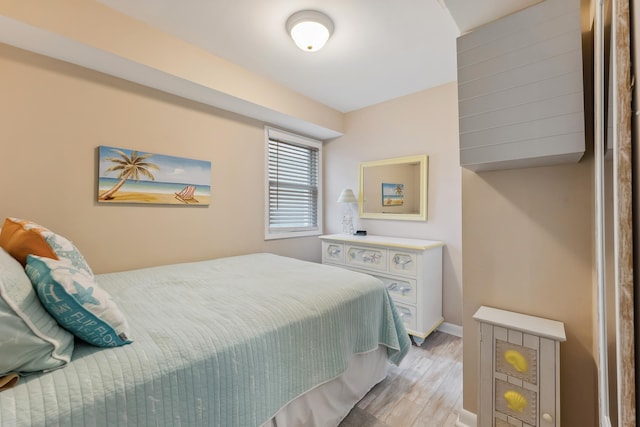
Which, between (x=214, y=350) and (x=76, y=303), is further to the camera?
(x=214, y=350)

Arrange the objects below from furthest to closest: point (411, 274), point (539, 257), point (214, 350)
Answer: point (411, 274), point (539, 257), point (214, 350)

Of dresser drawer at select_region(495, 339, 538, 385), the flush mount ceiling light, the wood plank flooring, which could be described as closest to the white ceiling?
the flush mount ceiling light

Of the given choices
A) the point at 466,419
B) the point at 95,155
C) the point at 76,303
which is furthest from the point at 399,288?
the point at 95,155

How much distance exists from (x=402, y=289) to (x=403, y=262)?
0.26 m

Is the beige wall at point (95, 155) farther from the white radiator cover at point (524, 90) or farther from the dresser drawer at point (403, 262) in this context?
the white radiator cover at point (524, 90)

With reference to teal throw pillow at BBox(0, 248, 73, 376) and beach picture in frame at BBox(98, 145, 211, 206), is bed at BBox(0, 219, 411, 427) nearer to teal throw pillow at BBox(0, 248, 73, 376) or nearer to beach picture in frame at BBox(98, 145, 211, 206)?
teal throw pillow at BBox(0, 248, 73, 376)

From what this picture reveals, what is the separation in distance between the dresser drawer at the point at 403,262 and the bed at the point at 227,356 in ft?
2.28

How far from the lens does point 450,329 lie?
2.73 metres

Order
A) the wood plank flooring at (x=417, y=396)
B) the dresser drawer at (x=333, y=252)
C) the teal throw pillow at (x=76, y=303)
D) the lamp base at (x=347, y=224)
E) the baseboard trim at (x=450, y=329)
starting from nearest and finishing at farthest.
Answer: the teal throw pillow at (x=76, y=303) → the wood plank flooring at (x=417, y=396) → the baseboard trim at (x=450, y=329) → the dresser drawer at (x=333, y=252) → the lamp base at (x=347, y=224)

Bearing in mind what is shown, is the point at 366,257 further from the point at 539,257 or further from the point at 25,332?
the point at 25,332

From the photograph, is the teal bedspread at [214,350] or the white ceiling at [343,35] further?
the white ceiling at [343,35]

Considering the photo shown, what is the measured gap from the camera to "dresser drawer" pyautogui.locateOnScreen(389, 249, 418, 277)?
2.45m

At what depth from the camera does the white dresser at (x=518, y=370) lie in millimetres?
1158

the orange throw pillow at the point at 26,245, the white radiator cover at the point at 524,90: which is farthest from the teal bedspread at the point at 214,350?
the white radiator cover at the point at 524,90
